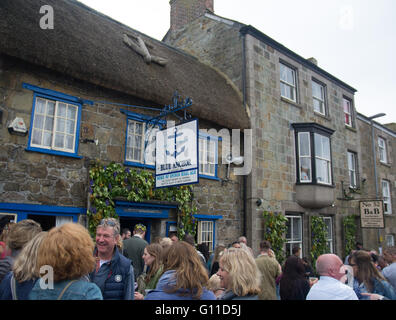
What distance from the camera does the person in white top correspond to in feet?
9.90

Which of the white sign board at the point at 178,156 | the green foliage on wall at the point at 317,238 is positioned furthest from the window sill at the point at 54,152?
the green foliage on wall at the point at 317,238

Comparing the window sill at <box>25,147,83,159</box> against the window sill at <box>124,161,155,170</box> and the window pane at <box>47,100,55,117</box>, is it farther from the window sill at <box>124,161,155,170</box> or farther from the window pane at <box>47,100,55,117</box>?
the window sill at <box>124,161,155,170</box>

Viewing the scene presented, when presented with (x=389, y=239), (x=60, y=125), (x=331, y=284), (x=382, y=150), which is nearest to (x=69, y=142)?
(x=60, y=125)

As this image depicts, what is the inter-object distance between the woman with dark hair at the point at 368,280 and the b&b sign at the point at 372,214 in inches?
412

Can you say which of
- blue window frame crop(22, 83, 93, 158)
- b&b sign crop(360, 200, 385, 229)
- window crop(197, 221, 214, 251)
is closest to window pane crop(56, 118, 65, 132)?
blue window frame crop(22, 83, 93, 158)

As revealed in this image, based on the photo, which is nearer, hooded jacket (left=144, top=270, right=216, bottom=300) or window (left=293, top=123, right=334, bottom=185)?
hooded jacket (left=144, top=270, right=216, bottom=300)

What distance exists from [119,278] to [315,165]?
10.7 metres

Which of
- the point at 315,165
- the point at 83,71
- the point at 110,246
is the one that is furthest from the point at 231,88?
the point at 110,246

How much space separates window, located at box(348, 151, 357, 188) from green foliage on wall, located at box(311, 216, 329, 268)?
391 centimetres

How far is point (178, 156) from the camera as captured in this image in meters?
7.09

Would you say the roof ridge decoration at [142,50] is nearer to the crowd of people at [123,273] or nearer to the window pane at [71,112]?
the window pane at [71,112]

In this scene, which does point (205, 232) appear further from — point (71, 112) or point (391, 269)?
point (391, 269)

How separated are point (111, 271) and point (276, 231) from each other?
28.2ft

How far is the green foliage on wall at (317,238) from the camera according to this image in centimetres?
1251
